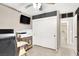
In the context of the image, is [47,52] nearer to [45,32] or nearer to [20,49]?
[45,32]

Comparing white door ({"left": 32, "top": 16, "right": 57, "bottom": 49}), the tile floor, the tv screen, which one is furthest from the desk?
the tv screen

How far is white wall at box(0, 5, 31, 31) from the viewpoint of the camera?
1647mm

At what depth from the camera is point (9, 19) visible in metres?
1.67

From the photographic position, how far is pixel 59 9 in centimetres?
171

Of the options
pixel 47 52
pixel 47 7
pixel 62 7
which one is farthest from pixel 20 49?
pixel 62 7

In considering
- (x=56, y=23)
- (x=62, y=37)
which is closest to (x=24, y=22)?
(x=56, y=23)

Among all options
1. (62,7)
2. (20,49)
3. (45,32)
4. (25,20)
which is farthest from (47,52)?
(62,7)

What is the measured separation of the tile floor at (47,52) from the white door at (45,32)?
62 millimetres

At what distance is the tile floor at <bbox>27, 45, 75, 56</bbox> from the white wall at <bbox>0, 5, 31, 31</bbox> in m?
0.37

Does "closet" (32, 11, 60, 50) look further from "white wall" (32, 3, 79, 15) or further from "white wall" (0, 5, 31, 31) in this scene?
"white wall" (0, 5, 31, 31)

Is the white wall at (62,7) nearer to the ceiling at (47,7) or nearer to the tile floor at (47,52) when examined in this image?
the ceiling at (47,7)

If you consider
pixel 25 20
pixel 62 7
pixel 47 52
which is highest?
pixel 62 7

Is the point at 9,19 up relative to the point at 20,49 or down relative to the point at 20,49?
up

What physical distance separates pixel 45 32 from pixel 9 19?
21.9 inches
